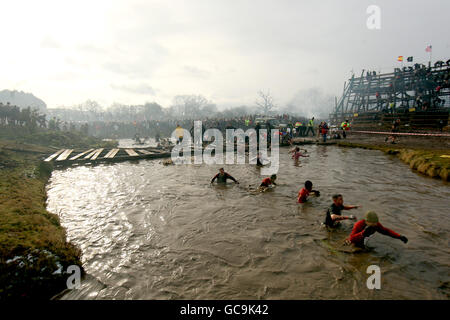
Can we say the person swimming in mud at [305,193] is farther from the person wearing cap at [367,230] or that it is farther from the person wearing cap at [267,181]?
the person wearing cap at [367,230]

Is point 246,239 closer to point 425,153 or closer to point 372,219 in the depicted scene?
point 372,219

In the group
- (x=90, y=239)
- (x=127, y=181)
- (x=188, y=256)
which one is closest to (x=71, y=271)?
(x=90, y=239)

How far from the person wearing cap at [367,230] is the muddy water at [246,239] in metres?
0.34

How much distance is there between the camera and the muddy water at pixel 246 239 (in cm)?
461

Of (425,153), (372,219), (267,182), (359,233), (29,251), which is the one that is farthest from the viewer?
(425,153)

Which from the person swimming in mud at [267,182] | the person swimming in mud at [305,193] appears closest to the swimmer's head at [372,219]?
the person swimming in mud at [305,193]

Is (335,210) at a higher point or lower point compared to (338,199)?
lower

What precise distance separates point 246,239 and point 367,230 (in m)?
2.97

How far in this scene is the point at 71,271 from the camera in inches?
190

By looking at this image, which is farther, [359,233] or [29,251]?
[359,233]

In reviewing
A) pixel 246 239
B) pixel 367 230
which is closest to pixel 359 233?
pixel 367 230

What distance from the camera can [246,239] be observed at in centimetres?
653
